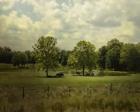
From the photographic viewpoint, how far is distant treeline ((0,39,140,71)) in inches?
2491

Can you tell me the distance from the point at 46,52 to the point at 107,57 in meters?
14.6

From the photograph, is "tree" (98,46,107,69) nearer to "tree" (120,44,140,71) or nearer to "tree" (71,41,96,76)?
"tree" (71,41,96,76)

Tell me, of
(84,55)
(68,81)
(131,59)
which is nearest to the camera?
(68,81)

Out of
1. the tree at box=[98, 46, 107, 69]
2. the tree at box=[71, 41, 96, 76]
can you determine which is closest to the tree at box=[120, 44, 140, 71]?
the tree at box=[98, 46, 107, 69]

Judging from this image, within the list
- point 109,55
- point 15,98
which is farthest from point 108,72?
point 15,98

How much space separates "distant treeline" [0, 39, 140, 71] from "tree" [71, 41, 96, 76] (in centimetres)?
52

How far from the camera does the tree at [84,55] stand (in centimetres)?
8981

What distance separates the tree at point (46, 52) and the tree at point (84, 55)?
7362 mm

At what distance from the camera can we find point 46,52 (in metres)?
87.1

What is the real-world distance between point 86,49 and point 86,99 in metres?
71.4

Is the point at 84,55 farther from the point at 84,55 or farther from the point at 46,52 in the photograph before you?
the point at 46,52

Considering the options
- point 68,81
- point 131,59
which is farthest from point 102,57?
point 68,81

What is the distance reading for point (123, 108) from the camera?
2162 cm

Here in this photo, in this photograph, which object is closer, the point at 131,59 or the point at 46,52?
the point at 131,59
